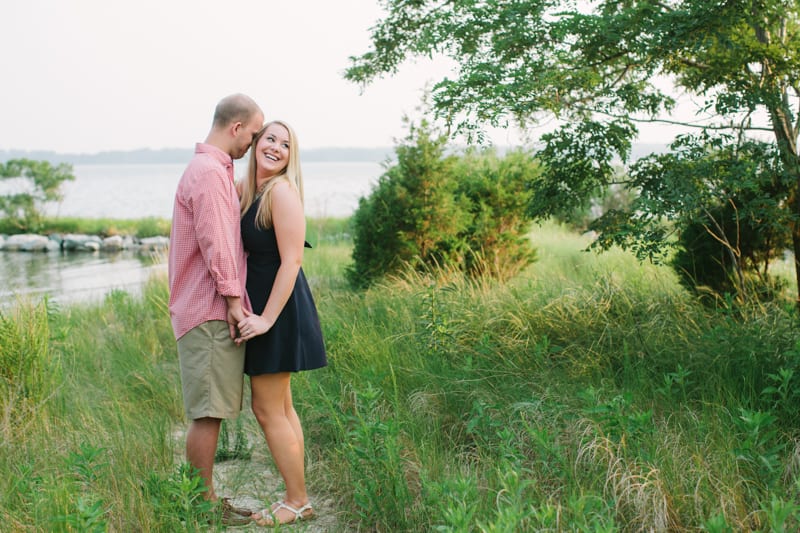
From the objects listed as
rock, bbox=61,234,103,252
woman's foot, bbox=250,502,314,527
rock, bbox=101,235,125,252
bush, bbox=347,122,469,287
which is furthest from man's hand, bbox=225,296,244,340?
rock, bbox=101,235,125,252

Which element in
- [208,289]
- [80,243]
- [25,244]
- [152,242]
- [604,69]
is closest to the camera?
[208,289]

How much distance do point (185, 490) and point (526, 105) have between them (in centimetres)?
327

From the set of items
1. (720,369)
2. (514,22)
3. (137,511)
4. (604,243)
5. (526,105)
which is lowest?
(137,511)

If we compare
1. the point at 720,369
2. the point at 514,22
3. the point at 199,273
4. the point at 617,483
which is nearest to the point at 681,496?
the point at 617,483

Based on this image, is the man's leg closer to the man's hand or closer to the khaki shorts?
the khaki shorts

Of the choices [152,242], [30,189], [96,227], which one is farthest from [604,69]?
[30,189]

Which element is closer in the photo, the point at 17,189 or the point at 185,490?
the point at 185,490

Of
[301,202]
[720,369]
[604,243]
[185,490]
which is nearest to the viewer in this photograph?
[185,490]

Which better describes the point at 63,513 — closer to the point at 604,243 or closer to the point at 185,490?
the point at 185,490

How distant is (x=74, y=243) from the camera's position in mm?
23844

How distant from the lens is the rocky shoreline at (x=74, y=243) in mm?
23188

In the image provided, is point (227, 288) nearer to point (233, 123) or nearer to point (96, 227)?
point (233, 123)

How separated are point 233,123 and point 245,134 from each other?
0.08 meters

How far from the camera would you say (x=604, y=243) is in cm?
518
